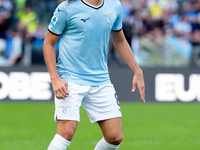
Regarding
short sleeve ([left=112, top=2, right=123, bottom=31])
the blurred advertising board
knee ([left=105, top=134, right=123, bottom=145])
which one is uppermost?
short sleeve ([left=112, top=2, right=123, bottom=31])

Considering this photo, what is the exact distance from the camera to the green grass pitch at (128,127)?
273 inches

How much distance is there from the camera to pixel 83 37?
4.16 metres

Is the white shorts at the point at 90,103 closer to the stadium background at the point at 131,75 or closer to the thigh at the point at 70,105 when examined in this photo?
the thigh at the point at 70,105

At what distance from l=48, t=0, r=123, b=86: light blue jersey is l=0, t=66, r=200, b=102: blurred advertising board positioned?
7.15 metres

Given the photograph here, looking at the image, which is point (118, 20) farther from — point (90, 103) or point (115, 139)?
point (115, 139)

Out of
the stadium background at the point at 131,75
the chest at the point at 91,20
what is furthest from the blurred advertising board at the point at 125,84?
the chest at the point at 91,20

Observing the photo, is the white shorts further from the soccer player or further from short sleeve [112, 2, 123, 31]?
short sleeve [112, 2, 123, 31]

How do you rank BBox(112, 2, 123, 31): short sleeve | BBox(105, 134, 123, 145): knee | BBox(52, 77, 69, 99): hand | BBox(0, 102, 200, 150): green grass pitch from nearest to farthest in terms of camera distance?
1. BBox(52, 77, 69, 99): hand
2. BBox(105, 134, 123, 145): knee
3. BBox(112, 2, 123, 31): short sleeve
4. BBox(0, 102, 200, 150): green grass pitch

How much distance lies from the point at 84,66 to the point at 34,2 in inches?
411

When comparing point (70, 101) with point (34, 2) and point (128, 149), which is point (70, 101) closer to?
point (128, 149)

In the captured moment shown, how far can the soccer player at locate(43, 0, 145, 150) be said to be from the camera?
407 centimetres

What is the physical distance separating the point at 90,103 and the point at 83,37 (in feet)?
2.11

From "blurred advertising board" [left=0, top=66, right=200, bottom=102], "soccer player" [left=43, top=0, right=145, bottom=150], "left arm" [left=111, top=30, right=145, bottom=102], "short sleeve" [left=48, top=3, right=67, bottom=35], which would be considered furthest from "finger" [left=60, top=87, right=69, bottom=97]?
"blurred advertising board" [left=0, top=66, right=200, bottom=102]

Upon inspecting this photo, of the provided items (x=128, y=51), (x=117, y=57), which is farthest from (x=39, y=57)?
(x=128, y=51)
